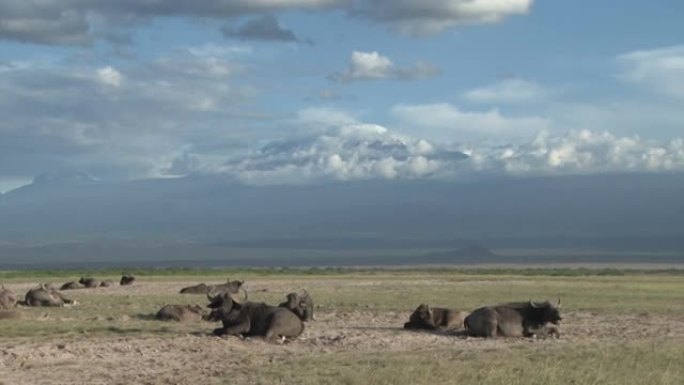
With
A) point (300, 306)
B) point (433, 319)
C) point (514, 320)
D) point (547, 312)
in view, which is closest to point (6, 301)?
point (300, 306)

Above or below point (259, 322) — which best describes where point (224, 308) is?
above

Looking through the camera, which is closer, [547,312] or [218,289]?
[547,312]

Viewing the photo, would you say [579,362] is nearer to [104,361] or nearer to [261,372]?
[261,372]

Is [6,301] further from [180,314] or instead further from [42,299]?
[180,314]

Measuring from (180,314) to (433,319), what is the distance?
19.9 feet

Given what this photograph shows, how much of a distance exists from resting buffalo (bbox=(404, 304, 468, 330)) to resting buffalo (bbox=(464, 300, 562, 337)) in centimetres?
97

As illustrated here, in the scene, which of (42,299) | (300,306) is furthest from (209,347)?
(42,299)

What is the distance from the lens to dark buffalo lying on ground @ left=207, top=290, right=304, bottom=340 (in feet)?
74.1

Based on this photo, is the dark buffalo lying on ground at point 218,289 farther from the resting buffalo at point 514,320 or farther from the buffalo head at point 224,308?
the resting buffalo at point 514,320

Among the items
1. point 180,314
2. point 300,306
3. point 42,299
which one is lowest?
point 180,314

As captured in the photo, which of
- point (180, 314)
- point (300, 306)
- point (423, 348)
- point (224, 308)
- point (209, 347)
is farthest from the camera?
point (180, 314)

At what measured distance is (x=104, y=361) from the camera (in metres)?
19.3

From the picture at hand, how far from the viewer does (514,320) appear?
23844 mm

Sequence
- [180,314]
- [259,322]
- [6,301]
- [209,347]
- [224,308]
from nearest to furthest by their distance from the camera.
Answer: [209,347], [259,322], [224,308], [180,314], [6,301]
